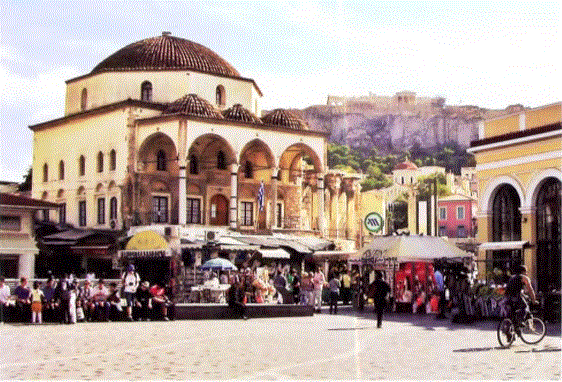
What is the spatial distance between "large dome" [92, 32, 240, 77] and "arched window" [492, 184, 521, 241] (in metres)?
20.0

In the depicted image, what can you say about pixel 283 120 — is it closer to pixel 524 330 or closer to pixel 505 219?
pixel 505 219

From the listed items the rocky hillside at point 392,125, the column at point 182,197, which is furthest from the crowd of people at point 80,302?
the rocky hillside at point 392,125

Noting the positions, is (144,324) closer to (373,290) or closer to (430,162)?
(373,290)

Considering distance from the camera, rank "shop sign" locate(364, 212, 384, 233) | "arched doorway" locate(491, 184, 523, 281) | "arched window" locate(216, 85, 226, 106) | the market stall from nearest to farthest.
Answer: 1. the market stall
2. "arched doorway" locate(491, 184, 523, 281)
3. "shop sign" locate(364, 212, 384, 233)
4. "arched window" locate(216, 85, 226, 106)

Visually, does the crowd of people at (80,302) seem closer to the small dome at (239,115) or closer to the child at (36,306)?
the child at (36,306)

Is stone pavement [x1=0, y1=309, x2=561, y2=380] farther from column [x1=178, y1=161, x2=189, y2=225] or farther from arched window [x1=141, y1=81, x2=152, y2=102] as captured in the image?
arched window [x1=141, y1=81, x2=152, y2=102]

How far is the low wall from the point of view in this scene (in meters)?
26.7

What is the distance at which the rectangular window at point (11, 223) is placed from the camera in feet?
118

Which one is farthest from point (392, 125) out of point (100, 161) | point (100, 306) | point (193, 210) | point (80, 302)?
point (80, 302)

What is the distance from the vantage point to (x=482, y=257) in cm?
3250

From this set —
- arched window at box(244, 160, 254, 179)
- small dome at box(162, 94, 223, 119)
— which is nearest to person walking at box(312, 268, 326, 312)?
small dome at box(162, 94, 223, 119)

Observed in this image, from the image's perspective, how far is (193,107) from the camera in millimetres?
44938

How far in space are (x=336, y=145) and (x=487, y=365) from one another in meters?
166

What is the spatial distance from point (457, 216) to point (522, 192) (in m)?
68.0
